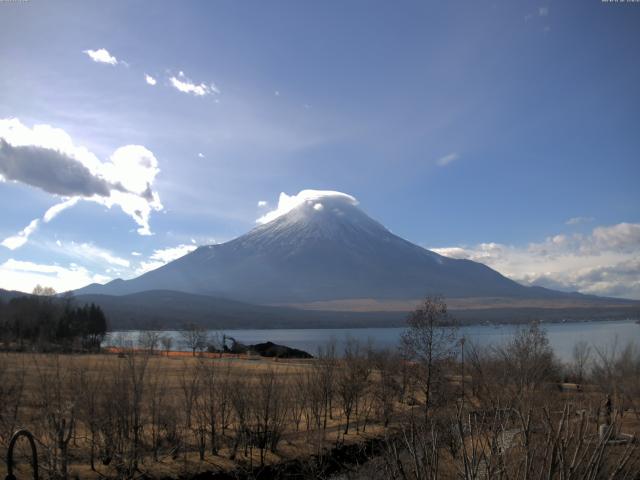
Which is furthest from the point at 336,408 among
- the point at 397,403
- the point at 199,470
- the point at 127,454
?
the point at 127,454

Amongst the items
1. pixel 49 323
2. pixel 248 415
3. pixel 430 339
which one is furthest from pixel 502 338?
pixel 49 323

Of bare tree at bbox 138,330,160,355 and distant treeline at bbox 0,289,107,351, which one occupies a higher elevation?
bare tree at bbox 138,330,160,355

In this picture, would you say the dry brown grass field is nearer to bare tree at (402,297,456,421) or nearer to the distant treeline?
bare tree at (402,297,456,421)

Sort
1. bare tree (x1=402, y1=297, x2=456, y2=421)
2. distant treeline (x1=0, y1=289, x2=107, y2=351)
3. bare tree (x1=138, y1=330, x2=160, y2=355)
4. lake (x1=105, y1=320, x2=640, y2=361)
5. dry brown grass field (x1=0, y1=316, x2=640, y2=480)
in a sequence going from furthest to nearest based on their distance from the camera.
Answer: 1. distant treeline (x1=0, y1=289, x2=107, y2=351)
2. lake (x1=105, y1=320, x2=640, y2=361)
3. bare tree (x1=402, y1=297, x2=456, y2=421)
4. bare tree (x1=138, y1=330, x2=160, y2=355)
5. dry brown grass field (x1=0, y1=316, x2=640, y2=480)

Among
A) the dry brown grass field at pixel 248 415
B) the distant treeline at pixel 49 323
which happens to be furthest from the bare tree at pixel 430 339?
the distant treeline at pixel 49 323

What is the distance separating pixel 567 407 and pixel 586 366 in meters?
46.6

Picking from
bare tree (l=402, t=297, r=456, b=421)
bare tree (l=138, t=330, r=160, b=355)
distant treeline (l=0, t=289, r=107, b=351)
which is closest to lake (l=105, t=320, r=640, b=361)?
bare tree (l=138, t=330, r=160, b=355)

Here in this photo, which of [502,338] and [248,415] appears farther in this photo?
[502,338]

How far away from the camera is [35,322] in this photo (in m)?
76.4

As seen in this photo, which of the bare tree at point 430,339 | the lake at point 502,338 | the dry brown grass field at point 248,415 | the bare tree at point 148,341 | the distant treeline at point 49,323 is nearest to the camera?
the dry brown grass field at point 248,415

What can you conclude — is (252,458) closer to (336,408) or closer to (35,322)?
(336,408)

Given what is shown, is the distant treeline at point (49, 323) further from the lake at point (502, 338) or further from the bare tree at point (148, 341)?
the bare tree at point (148, 341)

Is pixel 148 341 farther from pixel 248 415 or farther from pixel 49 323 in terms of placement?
pixel 49 323

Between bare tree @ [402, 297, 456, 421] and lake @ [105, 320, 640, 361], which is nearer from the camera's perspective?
bare tree @ [402, 297, 456, 421]
